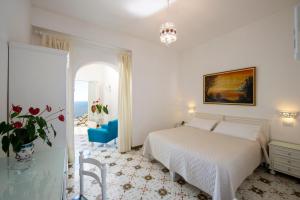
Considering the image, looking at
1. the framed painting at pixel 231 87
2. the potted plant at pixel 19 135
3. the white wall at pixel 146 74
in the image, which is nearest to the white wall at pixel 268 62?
the framed painting at pixel 231 87

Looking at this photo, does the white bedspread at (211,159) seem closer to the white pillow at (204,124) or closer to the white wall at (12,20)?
the white pillow at (204,124)

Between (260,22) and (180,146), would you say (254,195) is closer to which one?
(180,146)

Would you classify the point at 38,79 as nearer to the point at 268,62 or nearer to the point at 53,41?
the point at 53,41

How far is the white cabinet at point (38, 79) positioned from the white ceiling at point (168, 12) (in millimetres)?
1346

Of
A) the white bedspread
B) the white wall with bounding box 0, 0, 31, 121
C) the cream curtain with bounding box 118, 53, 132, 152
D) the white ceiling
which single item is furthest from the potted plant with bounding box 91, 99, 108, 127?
the white wall with bounding box 0, 0, 31, 121

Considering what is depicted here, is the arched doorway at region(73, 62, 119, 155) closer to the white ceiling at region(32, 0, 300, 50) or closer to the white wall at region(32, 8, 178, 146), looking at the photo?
the white wall at region(32, 8, 178, 146)

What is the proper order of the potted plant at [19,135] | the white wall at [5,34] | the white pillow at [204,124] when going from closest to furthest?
the potted plant at [19,135]
the white wall at [5,34]
the white pillow at [204,124]

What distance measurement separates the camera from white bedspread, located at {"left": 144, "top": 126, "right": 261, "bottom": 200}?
176 centimetres

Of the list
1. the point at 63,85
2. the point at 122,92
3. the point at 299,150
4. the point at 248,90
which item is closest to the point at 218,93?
the point at 248,90

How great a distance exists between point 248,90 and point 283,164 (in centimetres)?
153

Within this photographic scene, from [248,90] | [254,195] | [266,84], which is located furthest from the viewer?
[248,90]

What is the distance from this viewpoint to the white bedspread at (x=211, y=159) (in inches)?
69.5

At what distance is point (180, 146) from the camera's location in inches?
93.5

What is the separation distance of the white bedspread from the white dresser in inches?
64.9
